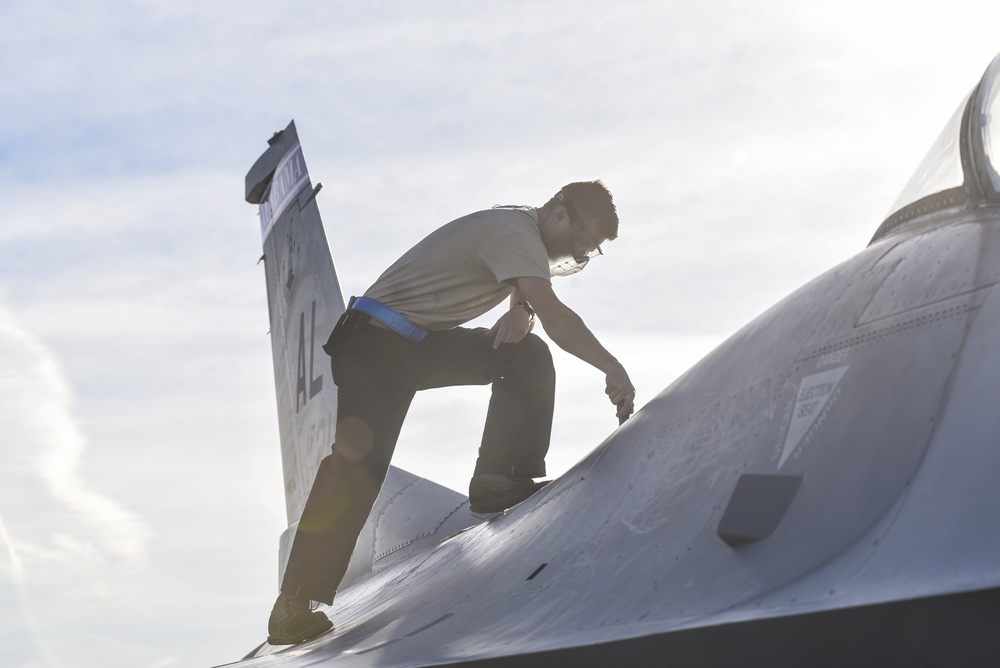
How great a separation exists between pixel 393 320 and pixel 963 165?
2.51m

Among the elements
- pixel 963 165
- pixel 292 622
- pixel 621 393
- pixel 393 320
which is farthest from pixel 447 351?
pixel 963 165

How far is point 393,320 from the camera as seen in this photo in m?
5.00

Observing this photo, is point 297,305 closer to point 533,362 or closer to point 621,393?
point 533,362

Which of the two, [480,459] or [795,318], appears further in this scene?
[480,459]

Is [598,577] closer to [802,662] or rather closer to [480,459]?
[802,662]

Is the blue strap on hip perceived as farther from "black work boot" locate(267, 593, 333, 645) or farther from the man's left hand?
"black work boot" locate(267, 593, 333, 645)

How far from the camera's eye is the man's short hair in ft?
15.9

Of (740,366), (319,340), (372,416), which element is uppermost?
(319,340)

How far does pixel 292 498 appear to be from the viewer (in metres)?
9.24

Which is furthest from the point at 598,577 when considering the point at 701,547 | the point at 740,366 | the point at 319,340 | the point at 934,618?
the point at 319,340

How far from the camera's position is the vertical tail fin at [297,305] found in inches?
349

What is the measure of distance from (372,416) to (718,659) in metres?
2.59

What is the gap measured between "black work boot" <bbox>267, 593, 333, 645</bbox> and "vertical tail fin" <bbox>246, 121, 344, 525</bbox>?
11.1 feet

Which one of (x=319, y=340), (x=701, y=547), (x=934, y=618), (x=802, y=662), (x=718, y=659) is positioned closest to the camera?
(x=934, y=618)
